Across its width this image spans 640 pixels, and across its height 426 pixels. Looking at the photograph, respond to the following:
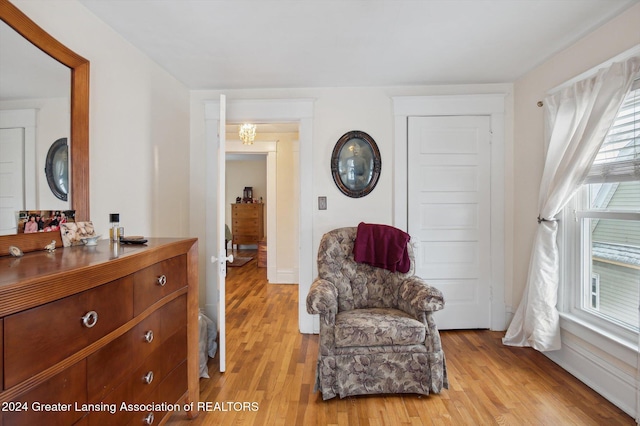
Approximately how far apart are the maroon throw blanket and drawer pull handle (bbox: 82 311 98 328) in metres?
1.78

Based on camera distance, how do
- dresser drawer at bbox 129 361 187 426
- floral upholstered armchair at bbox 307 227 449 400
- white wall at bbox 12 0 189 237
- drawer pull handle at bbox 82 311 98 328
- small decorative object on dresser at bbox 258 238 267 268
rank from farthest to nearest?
1. small decorative object on dresser at bbox 258 238 267 268
2. floral upholstered armchair at bbox 307 227 449 400
3. white wall at bbox 12 0 189 237
4. dresser drawer at bbox 129 361 187 426
5. drawer pull handle at bbox 82 311 98 328

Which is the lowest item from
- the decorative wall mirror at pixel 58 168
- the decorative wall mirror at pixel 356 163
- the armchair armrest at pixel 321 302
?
the armchair armrest at pixel 321 302

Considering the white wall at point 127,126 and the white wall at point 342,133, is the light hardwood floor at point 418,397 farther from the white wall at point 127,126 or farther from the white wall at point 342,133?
the white wall at point 127,126

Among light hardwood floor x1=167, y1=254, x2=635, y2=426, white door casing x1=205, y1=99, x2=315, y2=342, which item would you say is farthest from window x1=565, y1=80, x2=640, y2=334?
white door casing x1=205, y1=99, x2=315, y2=342

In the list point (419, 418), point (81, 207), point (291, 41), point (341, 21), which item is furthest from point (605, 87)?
point (81, 207)

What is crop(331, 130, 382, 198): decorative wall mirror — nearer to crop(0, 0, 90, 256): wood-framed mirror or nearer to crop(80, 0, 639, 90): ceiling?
crop(80, 0, 639, 90): ceiling

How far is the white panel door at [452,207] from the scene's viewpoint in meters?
3.07

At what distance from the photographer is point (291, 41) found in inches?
87.4

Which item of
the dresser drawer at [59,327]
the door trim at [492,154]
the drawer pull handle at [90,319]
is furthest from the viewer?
the door trim at [492,154]

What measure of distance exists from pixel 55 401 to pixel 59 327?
0.73 ft

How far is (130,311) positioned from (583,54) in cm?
323

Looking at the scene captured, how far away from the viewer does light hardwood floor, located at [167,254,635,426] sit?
1.84 metres

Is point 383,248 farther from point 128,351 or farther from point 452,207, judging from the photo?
point 128,351

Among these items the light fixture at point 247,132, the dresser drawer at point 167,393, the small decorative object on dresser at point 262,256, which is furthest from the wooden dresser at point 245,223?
the dresser drawer at point 167,393
